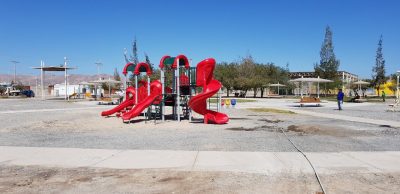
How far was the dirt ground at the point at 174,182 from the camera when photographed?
20.0 ft

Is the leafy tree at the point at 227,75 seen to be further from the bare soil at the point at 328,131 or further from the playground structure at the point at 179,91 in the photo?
the bare soil at the point at 328,131

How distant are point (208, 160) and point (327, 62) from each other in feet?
250

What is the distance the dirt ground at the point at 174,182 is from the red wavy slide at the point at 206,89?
32.8 feet

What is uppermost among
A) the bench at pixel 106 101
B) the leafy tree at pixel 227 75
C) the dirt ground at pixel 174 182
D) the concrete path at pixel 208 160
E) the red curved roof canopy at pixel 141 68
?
the leafy tree at pixel 227 75

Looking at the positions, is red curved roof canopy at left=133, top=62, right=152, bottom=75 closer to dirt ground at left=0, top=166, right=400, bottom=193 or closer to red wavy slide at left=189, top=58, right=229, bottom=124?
red wavy slide at left=189, top=58, right=229, bottom=124

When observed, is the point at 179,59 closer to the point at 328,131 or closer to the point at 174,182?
the point at 328,131

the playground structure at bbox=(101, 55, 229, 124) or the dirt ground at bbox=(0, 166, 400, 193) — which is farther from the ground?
the playground structure at bbox=(101, 55, 229, 124)

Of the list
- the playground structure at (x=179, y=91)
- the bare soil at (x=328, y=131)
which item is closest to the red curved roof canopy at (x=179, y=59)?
the playground structure at (x=179, y=91)

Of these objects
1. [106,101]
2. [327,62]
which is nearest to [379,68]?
[327,62]

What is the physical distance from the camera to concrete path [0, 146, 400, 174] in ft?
24.9

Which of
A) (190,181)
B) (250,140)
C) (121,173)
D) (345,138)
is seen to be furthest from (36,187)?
(345,138)

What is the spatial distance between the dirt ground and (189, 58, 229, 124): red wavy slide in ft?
32.8

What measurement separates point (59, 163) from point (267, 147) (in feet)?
17.0

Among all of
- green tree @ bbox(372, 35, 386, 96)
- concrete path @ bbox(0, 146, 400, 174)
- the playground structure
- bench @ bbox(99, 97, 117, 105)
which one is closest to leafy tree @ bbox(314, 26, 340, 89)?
green tree @ bbox(372, 35, 386, 96)
